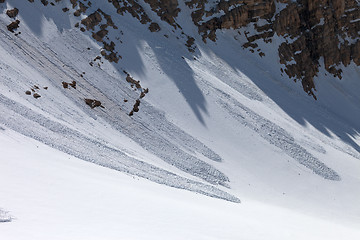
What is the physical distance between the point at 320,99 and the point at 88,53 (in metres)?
32.2

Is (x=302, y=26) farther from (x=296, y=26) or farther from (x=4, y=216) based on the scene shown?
(x=4, y=216)

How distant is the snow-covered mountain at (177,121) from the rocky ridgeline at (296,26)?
0.63ft

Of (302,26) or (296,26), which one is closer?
(296,26)

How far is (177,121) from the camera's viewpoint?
34406 mm

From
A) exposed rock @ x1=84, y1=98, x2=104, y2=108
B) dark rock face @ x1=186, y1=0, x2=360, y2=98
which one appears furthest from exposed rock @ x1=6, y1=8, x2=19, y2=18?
dark rock face @ x1=186, y1=0, x2=360, y2=98

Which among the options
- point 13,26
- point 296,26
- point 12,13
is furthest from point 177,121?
point 296,26

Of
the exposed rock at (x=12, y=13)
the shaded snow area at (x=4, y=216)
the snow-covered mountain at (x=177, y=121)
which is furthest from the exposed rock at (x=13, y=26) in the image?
the shaded snow area at (x=4, y=216)

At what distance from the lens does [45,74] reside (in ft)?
104

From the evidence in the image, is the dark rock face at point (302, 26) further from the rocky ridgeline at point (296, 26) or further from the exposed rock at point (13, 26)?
A: the exposed rock at point (13, 26)

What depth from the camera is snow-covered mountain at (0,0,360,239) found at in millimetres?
14445

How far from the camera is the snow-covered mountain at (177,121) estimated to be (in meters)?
14.4

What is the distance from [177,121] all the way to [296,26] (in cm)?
3230

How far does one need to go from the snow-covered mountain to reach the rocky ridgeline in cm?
19

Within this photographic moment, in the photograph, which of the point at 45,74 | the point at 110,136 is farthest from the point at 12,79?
the point at 110,136
